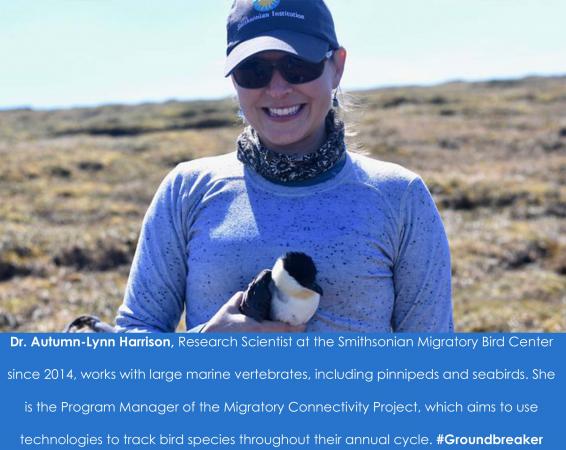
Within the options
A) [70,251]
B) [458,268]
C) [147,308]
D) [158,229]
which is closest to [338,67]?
[158,229]

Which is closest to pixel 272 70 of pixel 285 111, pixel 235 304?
pixel 285 111

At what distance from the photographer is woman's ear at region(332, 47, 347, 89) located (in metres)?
3.31

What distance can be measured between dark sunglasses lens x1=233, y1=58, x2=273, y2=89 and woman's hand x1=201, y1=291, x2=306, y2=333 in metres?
0.87

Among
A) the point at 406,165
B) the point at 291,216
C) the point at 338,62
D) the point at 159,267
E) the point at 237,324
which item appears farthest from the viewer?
the point at 406,165

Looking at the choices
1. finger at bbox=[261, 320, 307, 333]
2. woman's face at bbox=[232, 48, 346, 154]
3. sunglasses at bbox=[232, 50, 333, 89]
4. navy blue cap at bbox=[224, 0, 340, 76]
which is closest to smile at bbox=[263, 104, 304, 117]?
woman's face at bbox=[232, 48, 346, 154]

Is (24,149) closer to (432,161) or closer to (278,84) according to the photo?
(432,161)

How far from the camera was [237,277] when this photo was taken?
9.95ft

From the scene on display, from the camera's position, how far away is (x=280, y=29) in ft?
10.2

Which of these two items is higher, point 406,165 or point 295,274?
point 295,274

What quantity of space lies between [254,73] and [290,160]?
392mm

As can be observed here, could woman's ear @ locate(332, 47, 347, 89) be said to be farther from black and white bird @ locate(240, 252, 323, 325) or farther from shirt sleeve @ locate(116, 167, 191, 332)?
black and white bird @ locate(240, 252, 323, 325)

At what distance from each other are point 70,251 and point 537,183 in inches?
493

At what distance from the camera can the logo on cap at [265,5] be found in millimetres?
3109

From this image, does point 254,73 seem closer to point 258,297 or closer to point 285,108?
point 285,108
